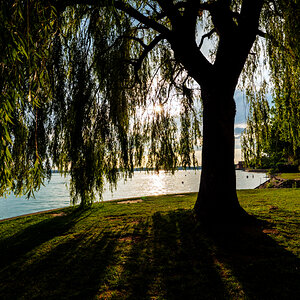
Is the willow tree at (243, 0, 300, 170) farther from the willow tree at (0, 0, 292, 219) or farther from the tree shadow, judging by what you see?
the tree shadow

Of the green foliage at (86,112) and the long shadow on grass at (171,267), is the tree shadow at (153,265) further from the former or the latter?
the green foliage at (86,112)

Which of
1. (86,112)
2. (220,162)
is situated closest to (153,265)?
(220,162)

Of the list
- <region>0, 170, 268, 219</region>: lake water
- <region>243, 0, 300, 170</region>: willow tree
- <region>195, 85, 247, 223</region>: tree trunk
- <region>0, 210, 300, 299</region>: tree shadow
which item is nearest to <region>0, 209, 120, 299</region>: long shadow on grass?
<region>0, 210, 300, 299</region>: tree shadow

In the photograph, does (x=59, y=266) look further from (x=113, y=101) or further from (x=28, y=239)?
(x=113, y=101)

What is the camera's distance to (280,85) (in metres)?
5.16

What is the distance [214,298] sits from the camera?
2.29 m

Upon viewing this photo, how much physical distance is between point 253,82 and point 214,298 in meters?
5.06

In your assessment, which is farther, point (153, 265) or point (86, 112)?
point (86, 112)

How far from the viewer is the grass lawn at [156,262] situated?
249 cm

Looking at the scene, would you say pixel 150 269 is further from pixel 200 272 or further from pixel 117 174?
pixel 117 174

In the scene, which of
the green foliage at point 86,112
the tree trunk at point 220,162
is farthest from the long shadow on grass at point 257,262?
the green foliage at point 86,112

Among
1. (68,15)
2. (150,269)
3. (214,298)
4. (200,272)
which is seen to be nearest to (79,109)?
(68,15)

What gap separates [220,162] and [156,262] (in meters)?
2.34

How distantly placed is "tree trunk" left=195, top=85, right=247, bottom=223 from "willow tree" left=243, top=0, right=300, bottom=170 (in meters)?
1.05
